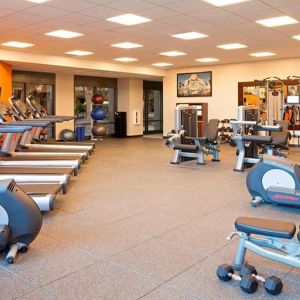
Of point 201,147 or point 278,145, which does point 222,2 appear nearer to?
point 278,145

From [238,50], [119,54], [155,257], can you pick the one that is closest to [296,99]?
[238,50]

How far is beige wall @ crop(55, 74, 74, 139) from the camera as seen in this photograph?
13.0m

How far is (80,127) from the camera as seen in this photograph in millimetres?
13398

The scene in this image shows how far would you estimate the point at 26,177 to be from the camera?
4.69 metres

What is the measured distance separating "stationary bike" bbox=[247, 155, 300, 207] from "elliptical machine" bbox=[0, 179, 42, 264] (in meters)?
2.60

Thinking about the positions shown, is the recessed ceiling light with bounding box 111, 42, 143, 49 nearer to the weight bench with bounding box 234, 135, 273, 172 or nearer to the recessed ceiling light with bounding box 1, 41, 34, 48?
the recessed ceiling light with bounding box 1, 41, 34, 48

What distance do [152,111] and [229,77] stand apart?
483 cm

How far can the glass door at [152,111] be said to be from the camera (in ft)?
53.0

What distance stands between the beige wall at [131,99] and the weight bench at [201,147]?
7.13 m

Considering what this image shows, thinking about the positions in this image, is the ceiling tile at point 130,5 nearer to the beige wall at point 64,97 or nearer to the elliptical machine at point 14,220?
the elliptical machine at point 14,220

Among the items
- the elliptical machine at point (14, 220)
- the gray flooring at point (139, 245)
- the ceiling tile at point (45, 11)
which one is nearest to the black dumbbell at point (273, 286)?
the gray flooring at point (139, 245)

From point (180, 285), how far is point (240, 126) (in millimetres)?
4979

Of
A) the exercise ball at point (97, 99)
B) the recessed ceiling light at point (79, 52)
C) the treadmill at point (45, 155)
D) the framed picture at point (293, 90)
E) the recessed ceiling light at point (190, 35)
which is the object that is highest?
the recessed ceiling light at point (79, 52)

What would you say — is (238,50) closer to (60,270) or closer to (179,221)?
(179,221)
